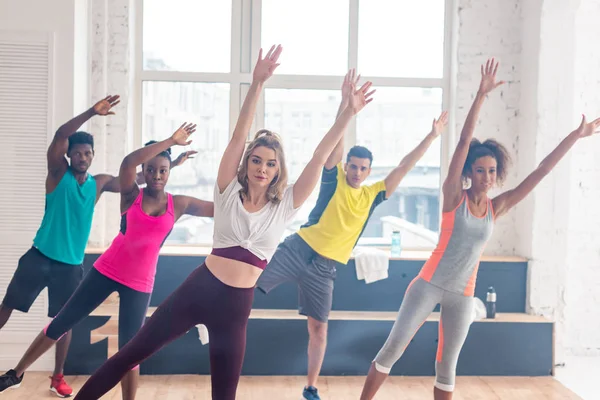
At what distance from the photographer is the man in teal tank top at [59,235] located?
140 inches

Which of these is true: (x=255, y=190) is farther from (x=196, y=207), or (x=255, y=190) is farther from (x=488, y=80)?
(x=488, y=80)

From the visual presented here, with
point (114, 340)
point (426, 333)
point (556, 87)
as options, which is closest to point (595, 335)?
point (426, 333)

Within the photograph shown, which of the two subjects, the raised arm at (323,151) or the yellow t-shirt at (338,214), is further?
the yellow t-shirt at (338,214)

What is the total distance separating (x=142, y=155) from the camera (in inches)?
124

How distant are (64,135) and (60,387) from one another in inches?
58.6

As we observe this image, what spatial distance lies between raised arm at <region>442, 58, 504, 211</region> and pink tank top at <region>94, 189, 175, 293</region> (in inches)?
54.5

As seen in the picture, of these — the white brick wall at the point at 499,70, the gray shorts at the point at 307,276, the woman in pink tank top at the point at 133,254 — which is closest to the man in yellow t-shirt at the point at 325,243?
the gray shorts at the point at 307,276

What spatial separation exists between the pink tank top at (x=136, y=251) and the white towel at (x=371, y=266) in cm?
170

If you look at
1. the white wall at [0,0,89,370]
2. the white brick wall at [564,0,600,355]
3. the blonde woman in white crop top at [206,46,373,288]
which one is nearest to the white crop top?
the blonde woman in white crop top at [206,46,373,288]

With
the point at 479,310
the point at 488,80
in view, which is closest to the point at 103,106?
the point at 488,80

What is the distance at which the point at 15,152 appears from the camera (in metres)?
4.23

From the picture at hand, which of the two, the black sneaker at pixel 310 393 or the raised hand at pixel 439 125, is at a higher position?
the raised hand at pixel 439 125

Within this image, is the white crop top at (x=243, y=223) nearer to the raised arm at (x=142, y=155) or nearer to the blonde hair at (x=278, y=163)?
the blonde hair at (x=278, y=163)

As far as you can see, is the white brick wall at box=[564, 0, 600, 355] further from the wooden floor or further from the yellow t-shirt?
the yellow t-shirt
